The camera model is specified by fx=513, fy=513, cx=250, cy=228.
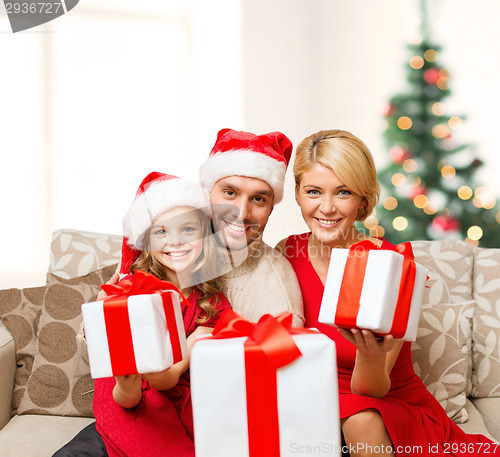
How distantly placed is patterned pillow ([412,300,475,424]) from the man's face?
713 millimetres

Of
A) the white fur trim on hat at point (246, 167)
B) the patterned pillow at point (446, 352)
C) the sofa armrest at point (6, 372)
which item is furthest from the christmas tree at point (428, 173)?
the sofa armrest at point (6, 372)

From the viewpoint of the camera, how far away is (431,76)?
323cm

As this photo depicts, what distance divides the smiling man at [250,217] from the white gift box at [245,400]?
0.47m

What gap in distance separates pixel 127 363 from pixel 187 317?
40 centimetres

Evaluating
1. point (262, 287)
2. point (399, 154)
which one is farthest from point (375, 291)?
point (399, 154)

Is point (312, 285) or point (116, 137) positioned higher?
point (116, 137)

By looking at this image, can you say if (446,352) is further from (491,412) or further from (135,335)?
(135,335)

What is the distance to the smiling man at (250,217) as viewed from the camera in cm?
138

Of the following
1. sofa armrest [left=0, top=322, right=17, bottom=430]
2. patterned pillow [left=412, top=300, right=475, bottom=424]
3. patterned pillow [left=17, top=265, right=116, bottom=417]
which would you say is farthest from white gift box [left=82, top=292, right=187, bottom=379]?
patterned pillow [left=412, top=300, right=475, bottom=424]

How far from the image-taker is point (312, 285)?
1530 mm

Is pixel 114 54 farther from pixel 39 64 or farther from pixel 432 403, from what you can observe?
pixel 432 403

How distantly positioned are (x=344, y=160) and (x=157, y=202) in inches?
20.9

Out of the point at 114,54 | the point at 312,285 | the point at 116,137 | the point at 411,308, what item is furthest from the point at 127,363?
the point at 114,54

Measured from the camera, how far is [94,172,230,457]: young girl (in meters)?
1.23
